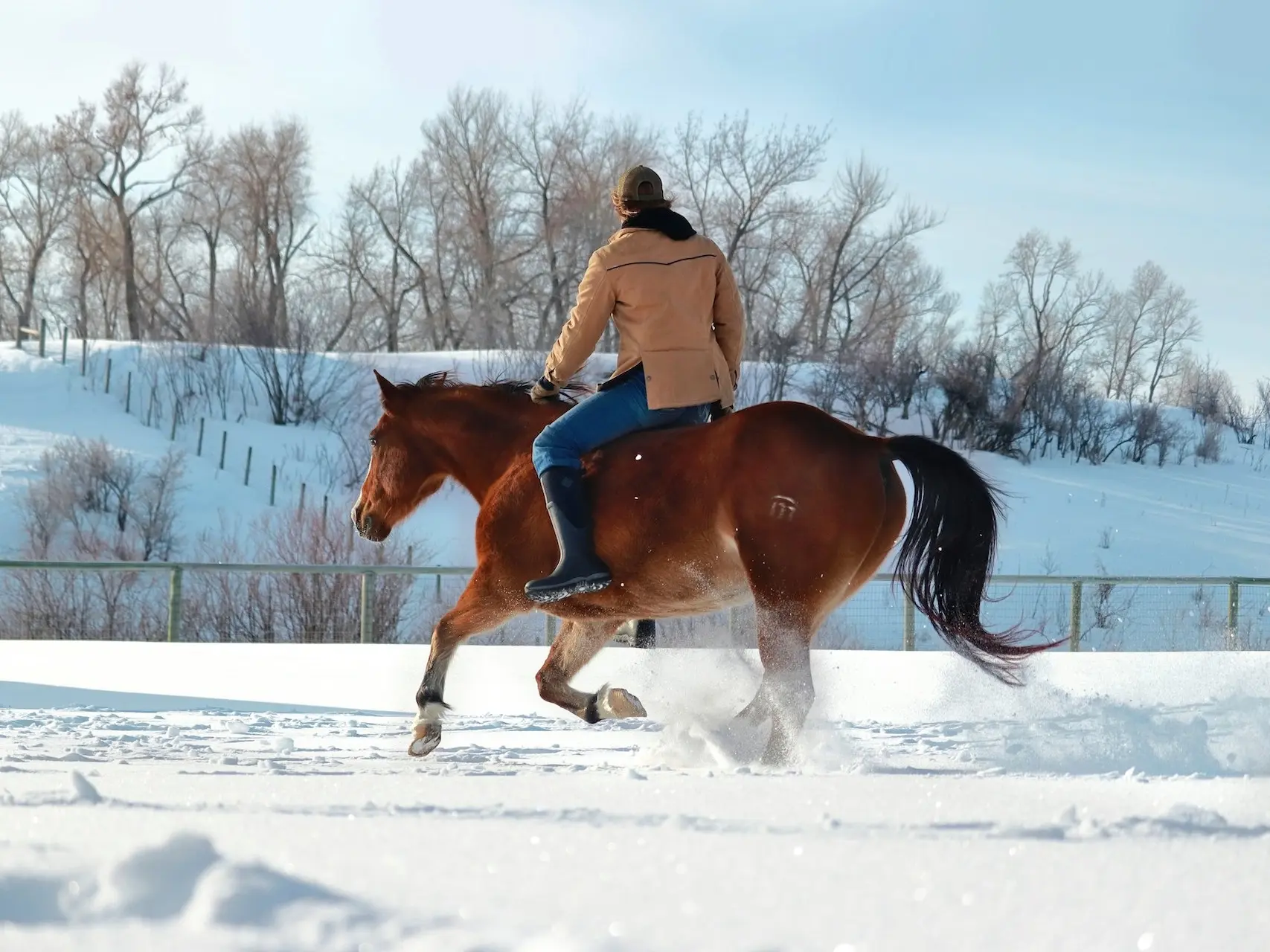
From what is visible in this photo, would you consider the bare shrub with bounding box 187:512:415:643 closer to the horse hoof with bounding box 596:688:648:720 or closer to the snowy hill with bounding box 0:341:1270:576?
the snowy hill with bounding box 0:341:1270:576

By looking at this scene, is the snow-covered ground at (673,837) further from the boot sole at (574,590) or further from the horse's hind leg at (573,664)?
the boot sole at (574,590)

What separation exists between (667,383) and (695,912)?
3400mm

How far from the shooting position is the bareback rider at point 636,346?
16.8ft

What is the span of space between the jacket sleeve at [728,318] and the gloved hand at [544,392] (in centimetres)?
76

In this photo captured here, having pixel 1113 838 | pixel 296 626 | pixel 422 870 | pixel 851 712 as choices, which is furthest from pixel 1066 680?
pixel 296 626

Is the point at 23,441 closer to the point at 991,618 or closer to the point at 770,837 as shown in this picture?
the point at 991,618

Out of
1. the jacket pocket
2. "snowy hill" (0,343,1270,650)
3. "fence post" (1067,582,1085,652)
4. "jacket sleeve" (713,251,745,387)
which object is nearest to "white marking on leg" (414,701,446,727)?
the jacket pocket

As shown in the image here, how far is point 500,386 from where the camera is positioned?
19.6 feet

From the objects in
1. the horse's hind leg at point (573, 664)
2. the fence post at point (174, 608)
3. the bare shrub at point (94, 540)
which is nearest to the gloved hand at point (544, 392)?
the horse's hind leg at point (573, 664)

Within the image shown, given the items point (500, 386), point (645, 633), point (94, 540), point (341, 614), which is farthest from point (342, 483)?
point (500, 386)

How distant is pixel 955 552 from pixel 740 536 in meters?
0.91

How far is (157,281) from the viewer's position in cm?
4562

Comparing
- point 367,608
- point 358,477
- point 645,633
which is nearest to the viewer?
point 645,633

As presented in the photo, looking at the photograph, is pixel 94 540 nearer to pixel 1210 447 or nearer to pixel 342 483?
pixel 342 483
